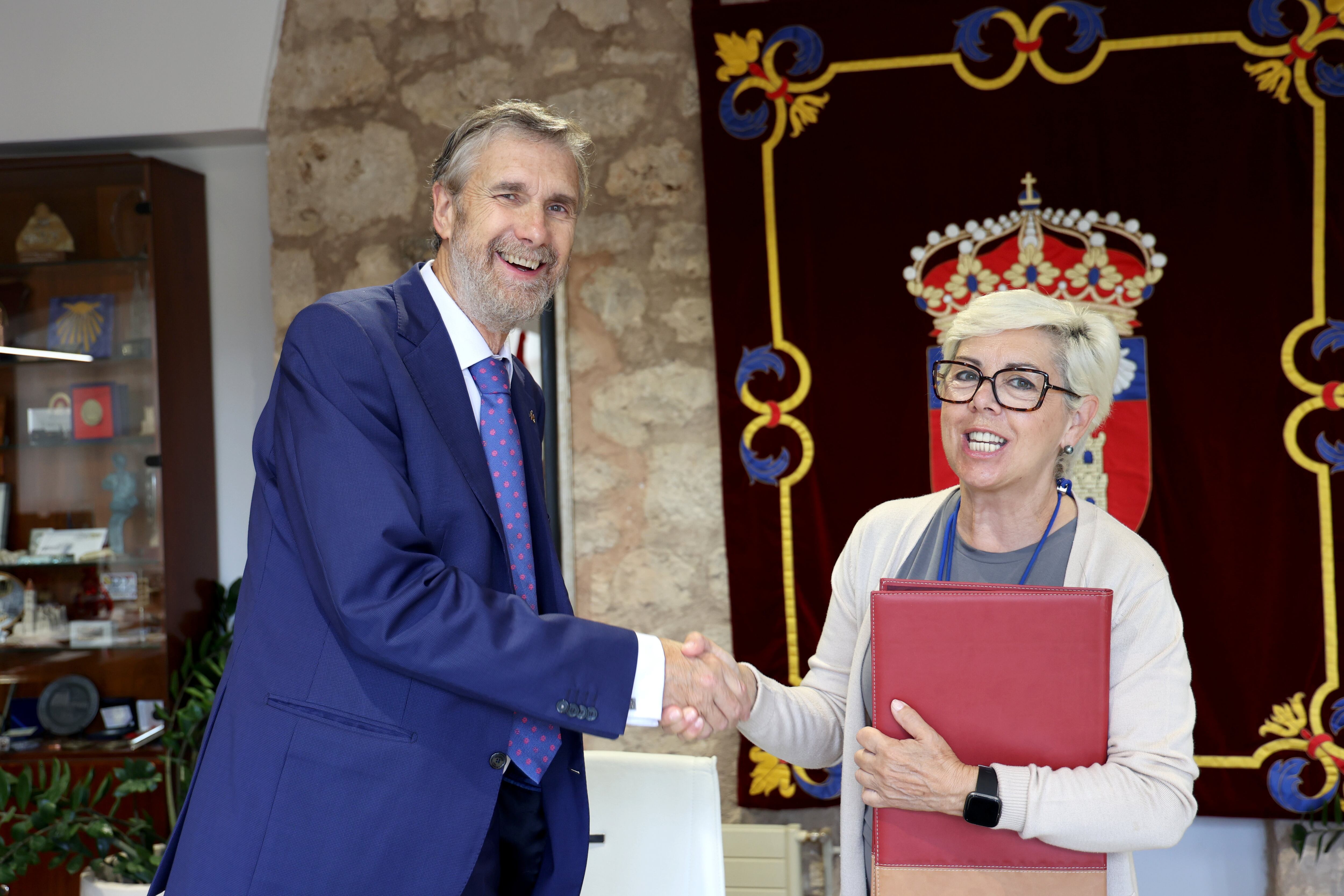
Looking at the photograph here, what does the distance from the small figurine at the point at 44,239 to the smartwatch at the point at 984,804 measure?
3404mm

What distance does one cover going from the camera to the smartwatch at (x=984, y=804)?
1.49m

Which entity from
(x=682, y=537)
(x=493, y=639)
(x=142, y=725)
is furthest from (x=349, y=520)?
(x=142, y=725)

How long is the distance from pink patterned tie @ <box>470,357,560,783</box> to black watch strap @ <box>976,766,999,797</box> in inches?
24.6

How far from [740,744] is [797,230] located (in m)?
1.52

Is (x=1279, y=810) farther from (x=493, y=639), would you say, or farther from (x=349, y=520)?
(x=349, y=520)

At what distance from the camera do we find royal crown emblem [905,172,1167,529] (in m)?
3.01

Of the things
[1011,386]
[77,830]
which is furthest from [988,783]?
[77,830]

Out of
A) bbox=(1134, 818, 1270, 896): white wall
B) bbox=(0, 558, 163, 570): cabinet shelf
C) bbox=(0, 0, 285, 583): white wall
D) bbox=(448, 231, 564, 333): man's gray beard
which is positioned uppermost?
bbox=(0, 0, 285, 583): white wall

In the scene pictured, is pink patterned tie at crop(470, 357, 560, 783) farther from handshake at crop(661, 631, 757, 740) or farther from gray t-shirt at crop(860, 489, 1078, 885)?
gray t-shirt at crop(860, 489, 1078, 885)

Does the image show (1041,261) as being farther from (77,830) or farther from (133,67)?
(77,830)

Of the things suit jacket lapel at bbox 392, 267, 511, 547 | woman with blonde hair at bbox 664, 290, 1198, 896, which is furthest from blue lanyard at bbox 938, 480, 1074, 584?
→ suit jacket lapel at bbox 392, 267, 511, 547

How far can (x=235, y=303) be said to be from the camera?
12.6 feet

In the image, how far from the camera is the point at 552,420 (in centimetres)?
336

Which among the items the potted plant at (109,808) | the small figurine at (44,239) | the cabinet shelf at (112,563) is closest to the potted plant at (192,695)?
the potted plant at (109,808)
